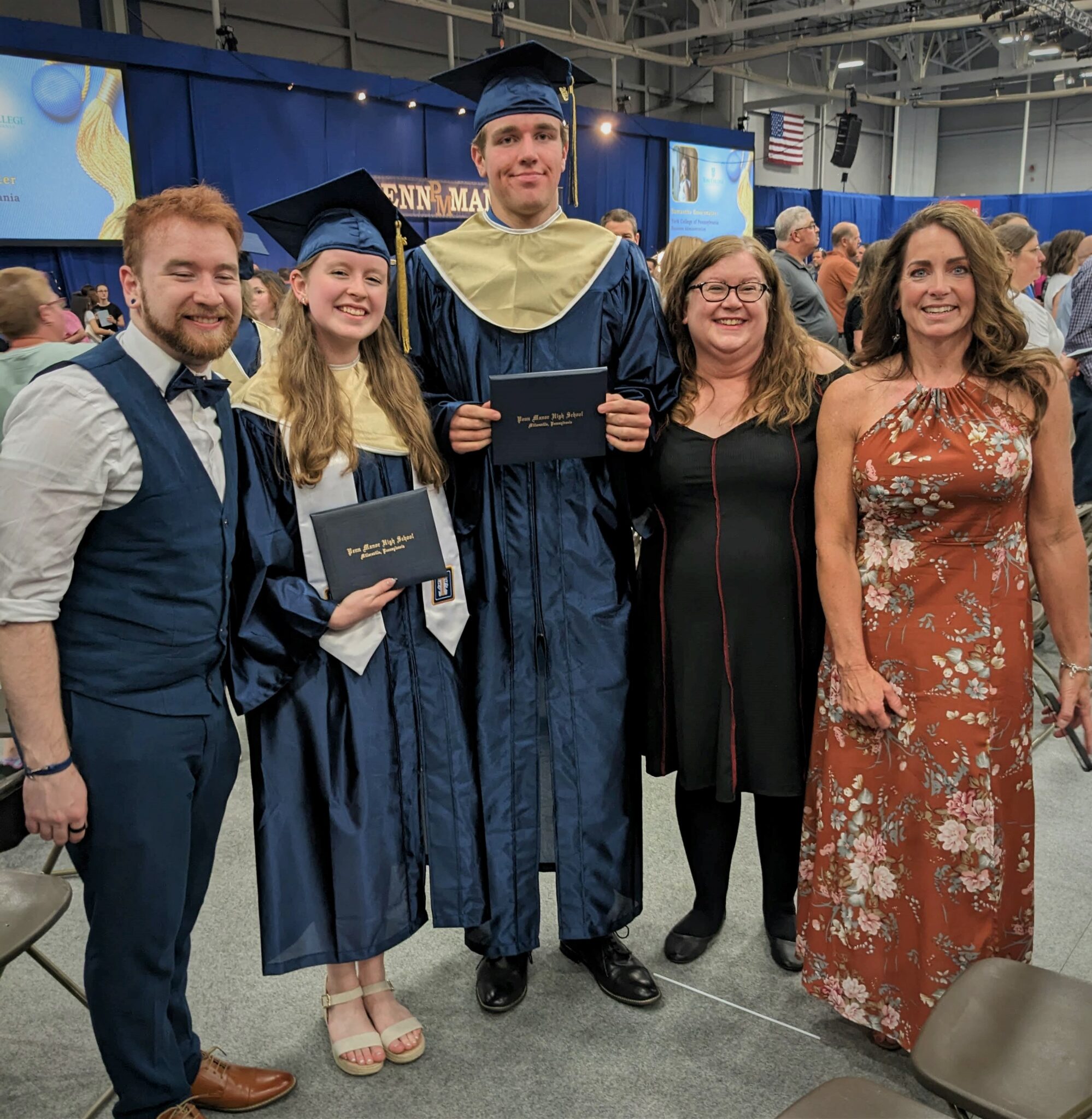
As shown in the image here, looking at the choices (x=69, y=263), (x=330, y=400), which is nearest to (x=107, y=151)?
(x=69, y=263)

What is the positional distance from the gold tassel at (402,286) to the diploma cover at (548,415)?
220 mm

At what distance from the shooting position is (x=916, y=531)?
1.84 m

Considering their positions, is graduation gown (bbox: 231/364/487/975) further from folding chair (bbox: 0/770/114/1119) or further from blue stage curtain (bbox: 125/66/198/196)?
blue stage curtain (bbox: 125/66/198/196)

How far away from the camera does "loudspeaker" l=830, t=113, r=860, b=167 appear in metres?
15.7

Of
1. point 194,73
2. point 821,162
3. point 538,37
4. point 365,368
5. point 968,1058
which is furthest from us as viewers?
point 821,162

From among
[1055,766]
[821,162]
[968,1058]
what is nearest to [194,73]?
[1055,766]

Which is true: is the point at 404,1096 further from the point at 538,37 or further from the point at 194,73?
the point at 538,37

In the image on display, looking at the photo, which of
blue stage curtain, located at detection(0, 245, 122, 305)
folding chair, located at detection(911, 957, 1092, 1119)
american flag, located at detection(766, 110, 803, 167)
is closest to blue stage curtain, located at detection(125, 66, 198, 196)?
blue stage curtain, located at detection(0, 245, 122, 305)

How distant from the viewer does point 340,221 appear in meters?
1.89

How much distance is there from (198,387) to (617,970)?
1.54 m

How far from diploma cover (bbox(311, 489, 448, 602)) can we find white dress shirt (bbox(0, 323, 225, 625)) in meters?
0.40

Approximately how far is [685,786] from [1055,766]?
1889 millimetres

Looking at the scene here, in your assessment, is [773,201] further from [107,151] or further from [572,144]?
[572,144]

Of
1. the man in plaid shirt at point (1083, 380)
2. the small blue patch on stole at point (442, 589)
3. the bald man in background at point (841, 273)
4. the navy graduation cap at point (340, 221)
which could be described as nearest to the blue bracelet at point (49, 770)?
the small blue patch on stole at point (442, 589)
